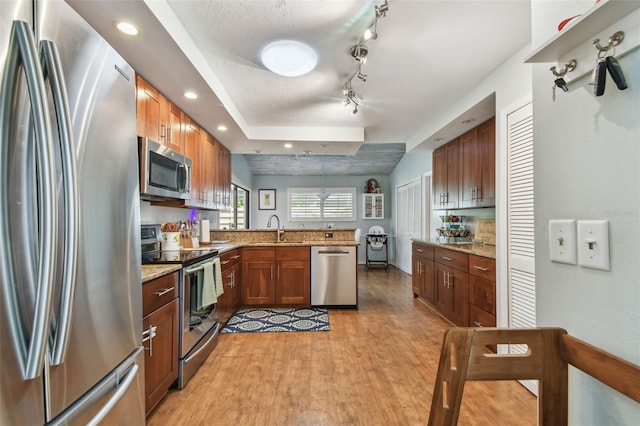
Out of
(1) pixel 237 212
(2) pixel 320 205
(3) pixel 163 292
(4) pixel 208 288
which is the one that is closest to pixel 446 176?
(4) pixel 208 288

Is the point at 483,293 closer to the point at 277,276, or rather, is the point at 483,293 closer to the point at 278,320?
the point at 278,320

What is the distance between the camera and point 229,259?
3.33 metres

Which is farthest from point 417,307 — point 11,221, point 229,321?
point 11,221

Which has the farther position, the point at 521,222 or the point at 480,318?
the point at 480,318

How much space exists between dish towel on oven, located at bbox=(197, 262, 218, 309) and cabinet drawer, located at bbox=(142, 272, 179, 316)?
34cm

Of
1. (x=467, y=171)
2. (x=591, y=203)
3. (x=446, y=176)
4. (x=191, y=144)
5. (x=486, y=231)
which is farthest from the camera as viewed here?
(x=446, y=176)

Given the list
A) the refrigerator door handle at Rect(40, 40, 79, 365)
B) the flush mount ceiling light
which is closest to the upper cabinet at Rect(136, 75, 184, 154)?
the flush mount ceiling light

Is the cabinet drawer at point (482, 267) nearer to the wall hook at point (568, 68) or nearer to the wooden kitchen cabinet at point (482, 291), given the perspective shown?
the wooden kitchen cabinet at point (482, 291)

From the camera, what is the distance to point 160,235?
2811 mm

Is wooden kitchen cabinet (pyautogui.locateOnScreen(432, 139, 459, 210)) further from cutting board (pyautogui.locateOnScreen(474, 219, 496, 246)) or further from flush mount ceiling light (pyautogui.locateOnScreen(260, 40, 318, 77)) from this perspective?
flush mount ceiling light (pyautogui.locateOnScreen(260, 40, 318, 77))

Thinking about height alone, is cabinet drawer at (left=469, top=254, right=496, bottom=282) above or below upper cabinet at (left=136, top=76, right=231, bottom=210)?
below

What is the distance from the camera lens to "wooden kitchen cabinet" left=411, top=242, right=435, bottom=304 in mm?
3811

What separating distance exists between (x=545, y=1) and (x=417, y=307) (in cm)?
369

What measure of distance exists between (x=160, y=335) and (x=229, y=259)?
5.08 ft
